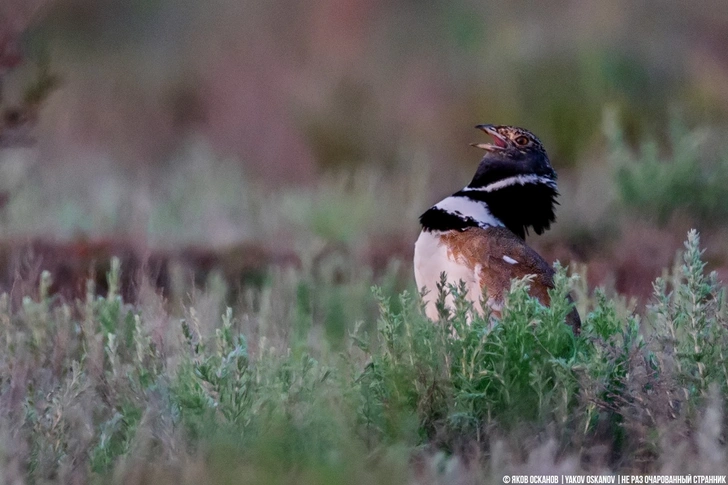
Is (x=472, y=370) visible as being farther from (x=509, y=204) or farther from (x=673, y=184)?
(x=673, y=184)

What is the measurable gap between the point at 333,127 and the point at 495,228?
7.68 m

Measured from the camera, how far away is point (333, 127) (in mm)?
12812

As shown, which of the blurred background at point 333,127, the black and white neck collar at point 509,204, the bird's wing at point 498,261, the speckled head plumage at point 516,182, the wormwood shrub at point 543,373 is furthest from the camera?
the blurred background at point 333,127

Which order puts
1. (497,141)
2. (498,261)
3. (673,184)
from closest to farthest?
(498,261)
(497,141)
(673,184)

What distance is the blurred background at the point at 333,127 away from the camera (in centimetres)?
804

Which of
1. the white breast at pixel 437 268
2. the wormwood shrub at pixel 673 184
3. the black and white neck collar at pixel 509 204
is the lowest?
the white breast at pixel 437 268

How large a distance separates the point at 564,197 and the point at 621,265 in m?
1.89

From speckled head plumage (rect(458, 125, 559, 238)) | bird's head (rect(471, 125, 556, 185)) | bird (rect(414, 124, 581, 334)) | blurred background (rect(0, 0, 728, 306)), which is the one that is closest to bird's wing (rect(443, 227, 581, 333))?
bird (rect(414, 124, 581, 334))

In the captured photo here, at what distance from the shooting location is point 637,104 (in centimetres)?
1209

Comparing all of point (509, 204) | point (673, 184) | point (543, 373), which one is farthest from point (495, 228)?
point (673, 184)

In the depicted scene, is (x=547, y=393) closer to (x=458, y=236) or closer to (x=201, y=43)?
(x=458, y=236)

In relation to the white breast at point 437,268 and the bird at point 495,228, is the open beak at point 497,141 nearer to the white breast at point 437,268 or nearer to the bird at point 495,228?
the bird at point 495,228

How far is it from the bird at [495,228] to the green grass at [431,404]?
0.60 meters

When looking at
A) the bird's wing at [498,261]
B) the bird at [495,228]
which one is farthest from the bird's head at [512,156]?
the bird's wing at [498,261]
